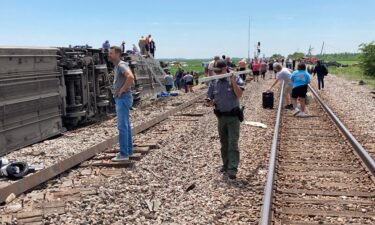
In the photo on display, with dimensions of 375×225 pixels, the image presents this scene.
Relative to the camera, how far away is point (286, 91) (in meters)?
16.9

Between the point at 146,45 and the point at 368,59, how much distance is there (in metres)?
29.4

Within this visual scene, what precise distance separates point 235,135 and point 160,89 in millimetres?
17920

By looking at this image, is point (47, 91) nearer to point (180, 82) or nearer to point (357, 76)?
point (180, 82)

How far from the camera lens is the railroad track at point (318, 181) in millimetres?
5621

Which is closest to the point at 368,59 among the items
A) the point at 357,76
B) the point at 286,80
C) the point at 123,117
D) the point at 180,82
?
the point at 357,76

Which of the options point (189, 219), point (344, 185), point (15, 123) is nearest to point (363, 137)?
point (344, 185)

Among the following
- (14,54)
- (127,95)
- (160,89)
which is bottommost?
(160,89)

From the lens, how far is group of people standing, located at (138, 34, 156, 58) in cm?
2559

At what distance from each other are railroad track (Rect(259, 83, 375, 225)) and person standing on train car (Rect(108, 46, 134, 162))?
2.50 metres

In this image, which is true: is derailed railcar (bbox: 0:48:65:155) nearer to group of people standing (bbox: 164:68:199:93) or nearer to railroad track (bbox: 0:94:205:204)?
railroad track (bbox: 0:94:205:204)

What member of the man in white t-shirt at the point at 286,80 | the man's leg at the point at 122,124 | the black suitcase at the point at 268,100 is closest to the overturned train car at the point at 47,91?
the man's leg at the point at 122,124

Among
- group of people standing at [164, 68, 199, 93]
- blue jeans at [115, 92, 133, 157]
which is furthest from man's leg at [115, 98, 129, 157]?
group of people standing at [164, 68, 199, 93]

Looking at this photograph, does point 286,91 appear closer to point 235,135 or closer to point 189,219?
point 235,135

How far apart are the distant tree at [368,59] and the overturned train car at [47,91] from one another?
36374mm
